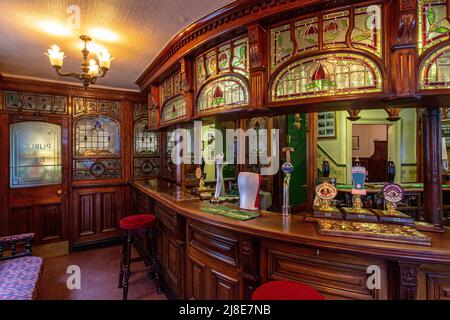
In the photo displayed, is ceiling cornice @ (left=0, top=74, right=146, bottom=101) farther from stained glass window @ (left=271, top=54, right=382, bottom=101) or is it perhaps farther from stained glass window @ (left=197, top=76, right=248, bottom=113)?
stained glass window @ (left=271, top=54, right=382, bottom=101)

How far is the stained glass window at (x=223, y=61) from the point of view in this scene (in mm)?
1788

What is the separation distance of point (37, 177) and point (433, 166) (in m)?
4.70

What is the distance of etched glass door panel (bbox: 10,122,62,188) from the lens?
11.0 ft

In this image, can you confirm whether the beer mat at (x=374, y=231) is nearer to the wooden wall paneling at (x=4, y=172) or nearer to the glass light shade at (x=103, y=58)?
the glass light shade at (x=103, y=58)

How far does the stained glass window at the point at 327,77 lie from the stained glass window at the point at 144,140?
3184mm

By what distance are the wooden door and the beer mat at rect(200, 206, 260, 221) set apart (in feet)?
9.95

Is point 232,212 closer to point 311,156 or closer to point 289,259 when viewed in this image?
point 289,259

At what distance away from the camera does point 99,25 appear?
6.48 feet

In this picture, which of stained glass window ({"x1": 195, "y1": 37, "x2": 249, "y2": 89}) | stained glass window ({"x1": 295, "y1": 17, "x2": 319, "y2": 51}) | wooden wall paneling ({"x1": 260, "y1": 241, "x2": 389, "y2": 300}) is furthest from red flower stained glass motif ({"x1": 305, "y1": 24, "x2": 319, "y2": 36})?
wooden wall paneling ({"x1": 260, "y1": 241, "x2": 389, "y2": 300})

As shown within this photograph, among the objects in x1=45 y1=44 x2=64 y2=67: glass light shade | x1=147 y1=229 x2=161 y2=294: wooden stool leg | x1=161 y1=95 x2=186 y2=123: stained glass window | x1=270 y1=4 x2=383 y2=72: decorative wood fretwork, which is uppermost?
x1=45 y1=44 x2=64 y2=67: glass light shade

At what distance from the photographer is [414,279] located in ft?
3.53

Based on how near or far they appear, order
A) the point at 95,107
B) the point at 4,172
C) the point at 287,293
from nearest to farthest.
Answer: the point at 287,293 → the point at 4,172 → the point at 95,107

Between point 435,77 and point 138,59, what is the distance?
278 centimetres

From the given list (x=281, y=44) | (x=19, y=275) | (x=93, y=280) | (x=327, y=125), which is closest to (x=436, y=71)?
(x=281, y=44)
